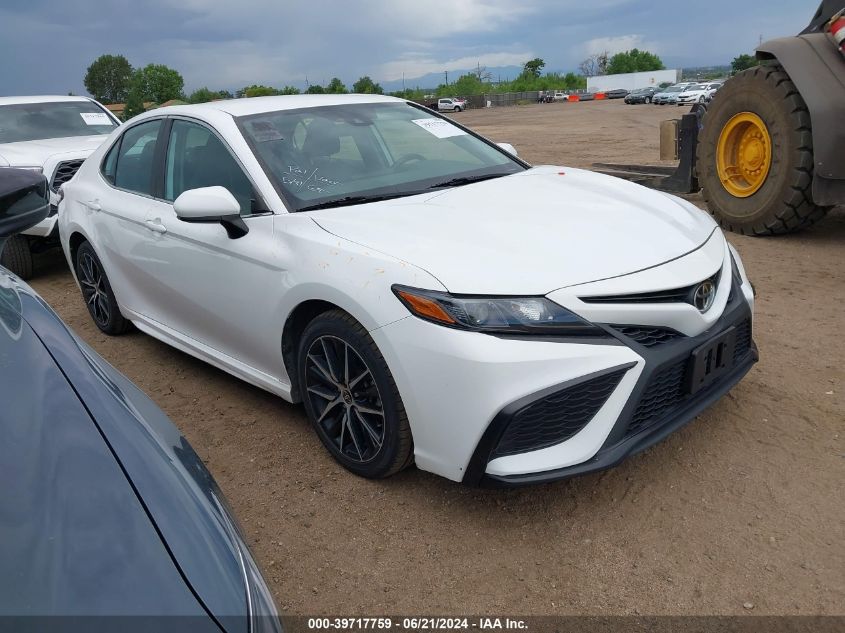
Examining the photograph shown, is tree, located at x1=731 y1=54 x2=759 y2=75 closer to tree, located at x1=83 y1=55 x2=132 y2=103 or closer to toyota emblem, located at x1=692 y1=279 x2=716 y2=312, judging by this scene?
toyota emblem, located at x1=692 y1=279 x2=716 y2=312

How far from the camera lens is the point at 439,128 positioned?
395 cm

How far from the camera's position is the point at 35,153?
711 centimetres

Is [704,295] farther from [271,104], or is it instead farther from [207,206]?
[271,104]

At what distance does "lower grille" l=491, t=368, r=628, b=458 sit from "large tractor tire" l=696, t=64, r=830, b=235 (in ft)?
13.3

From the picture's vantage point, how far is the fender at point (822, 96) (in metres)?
5.11

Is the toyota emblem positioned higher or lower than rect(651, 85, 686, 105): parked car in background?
lower

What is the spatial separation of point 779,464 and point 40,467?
2658 millimetres

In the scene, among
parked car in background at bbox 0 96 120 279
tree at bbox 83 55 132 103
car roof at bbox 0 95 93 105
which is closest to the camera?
parked car in background at bbox 0 96 120 279

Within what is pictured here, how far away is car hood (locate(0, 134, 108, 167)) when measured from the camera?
274 inches

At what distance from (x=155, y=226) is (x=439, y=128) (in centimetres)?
163

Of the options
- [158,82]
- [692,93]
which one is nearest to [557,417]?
[692,93]

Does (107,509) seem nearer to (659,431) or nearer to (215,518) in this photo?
(215,518)

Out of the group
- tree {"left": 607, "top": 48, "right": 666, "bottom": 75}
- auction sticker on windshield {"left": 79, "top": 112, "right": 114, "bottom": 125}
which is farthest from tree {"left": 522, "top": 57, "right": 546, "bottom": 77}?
auction sticker on windshield {"left": 79, "top": 112, "right": 114, "bottom": 125}

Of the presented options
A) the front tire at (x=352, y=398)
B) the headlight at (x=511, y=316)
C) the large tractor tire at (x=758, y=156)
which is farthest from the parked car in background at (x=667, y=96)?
the headlight at (x=511, y=316)
